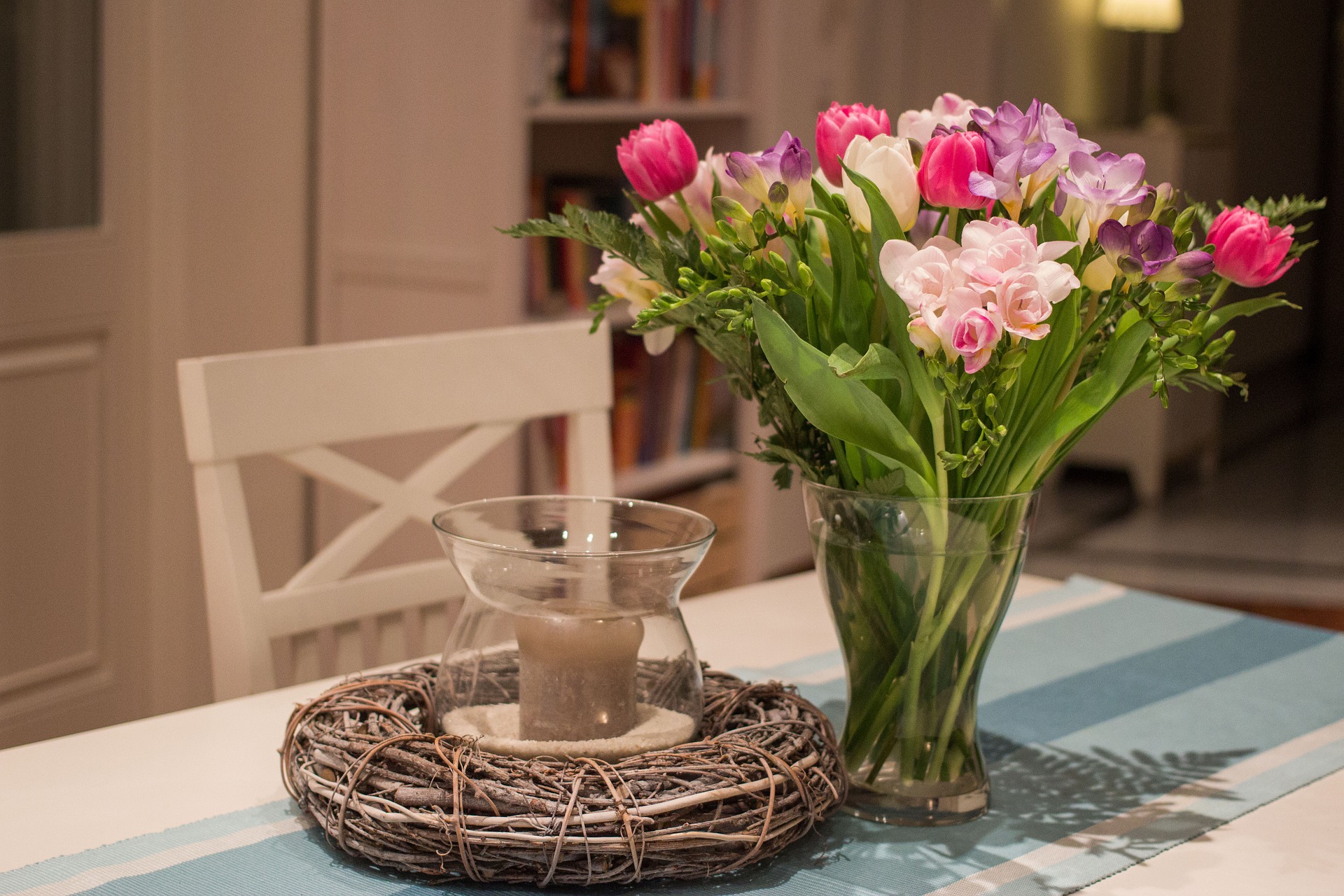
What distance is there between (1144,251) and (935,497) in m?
0.18

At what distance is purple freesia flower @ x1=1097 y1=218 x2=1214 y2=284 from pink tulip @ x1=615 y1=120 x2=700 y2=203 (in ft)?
0.79

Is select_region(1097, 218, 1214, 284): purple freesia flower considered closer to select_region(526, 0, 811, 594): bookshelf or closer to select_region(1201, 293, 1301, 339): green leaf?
select_region(1201, 293, 1301, 339): green leaf

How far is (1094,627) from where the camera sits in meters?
1.29

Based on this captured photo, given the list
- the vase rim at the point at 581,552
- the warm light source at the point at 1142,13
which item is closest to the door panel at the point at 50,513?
the vase rim at the point at 581,552

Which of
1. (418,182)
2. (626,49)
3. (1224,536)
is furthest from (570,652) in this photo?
(1224,536)

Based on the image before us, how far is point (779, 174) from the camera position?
809 millimetres

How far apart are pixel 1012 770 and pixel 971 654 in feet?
0.50

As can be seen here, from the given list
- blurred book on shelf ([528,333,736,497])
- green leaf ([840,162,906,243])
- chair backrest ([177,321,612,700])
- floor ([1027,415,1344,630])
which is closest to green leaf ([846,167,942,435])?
green leaf ([840,162,906,243])

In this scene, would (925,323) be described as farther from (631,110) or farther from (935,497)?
(631,110)

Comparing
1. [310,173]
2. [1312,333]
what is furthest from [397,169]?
[1312,333]

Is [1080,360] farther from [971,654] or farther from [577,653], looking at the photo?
[577,653]

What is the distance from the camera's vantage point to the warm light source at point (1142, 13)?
5.34 m

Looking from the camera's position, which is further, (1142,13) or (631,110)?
(1142,13)

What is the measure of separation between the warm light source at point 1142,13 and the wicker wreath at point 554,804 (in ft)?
16.9
